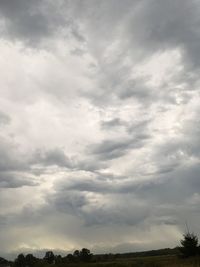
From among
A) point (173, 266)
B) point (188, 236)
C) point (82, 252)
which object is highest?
point (82, 252)

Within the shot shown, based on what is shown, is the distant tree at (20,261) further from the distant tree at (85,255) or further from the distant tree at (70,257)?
the distant tree at (85,255)

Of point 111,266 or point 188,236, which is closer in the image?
point 188,236

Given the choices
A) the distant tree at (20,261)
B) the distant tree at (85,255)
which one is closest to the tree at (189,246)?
the distant tree at (85,255)

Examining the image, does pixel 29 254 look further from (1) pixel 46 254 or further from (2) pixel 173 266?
(2) pixel 173 266

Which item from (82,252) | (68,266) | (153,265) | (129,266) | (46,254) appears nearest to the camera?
(153,265)

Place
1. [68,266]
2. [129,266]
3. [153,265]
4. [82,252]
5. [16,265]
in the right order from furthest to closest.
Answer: [16,265]
[82,252]
[68,266]
[129,266]
[153,265]

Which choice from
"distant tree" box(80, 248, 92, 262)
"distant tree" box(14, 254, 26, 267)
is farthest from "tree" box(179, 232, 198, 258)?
"distant tree" box(14, 254, 26, 267)

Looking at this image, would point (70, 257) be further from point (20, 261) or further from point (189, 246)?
point (189, 246)

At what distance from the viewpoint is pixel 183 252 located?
63.8m

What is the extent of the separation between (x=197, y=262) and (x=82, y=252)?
267 ft

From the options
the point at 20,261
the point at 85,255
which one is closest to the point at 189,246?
the point at 85,255

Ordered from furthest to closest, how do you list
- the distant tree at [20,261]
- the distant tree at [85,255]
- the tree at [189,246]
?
the distant tree at [20,261] → the distant tree at [85,255] → the tree at [189,246]

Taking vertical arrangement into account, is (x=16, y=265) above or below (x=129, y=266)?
above

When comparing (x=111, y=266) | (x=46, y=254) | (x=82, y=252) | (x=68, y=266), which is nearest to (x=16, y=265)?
(x=46, y=254)
